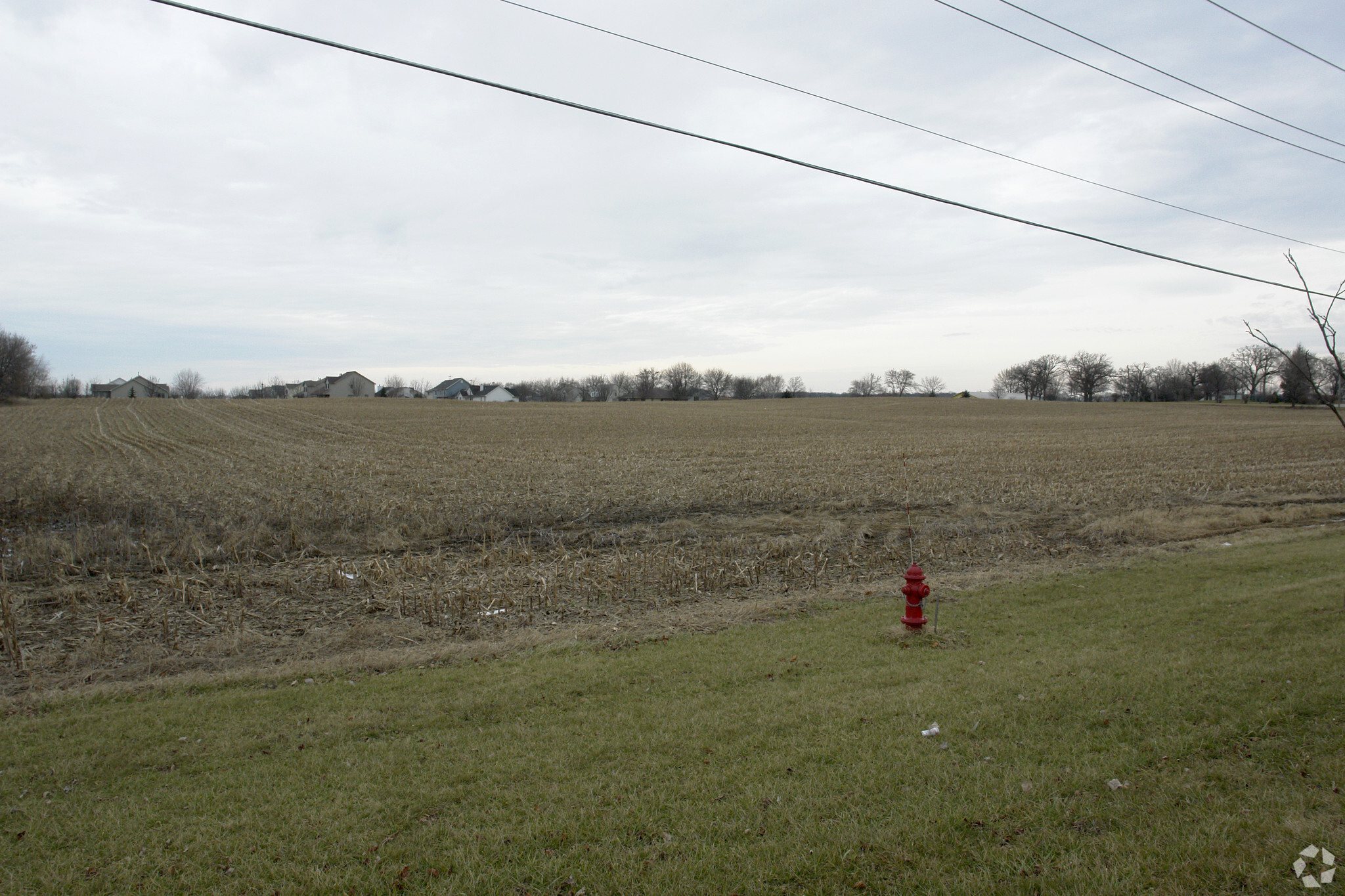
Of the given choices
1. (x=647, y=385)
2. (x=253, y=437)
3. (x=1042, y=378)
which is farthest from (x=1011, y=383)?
(x=253, y=437)

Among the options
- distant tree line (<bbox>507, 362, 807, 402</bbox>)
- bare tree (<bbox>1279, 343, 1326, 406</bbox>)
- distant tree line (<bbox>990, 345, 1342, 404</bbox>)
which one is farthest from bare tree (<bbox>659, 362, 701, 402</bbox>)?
bare tree (<bbox>1279, 343, 1326, 406</bbox>)

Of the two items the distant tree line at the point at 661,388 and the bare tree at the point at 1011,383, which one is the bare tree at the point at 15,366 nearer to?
the distant tree line at the point at 661,388

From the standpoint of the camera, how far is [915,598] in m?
8.26

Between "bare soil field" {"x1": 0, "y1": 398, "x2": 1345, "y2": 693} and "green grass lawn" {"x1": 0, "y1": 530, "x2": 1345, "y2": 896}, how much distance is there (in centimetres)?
211

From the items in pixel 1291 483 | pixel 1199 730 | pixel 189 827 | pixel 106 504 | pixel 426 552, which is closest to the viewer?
pixel 189 827

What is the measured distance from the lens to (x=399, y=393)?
5797 inches

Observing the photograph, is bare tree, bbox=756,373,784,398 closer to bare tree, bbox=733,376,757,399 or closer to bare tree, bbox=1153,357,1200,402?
bare tree, bbox=733,376,757,399

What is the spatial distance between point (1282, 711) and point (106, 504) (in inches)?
860

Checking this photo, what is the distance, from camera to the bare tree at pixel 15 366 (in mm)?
76438

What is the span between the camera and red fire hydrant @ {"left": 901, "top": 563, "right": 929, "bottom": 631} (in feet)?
27.0

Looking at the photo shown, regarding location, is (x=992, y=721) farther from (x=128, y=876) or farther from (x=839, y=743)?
(x=128, y=876)

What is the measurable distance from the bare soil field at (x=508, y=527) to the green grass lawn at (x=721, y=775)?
211 centimetres

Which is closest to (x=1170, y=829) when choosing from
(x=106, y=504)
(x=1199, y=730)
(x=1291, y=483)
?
(x=1199, y=730)

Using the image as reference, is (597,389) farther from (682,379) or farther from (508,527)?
(508,527)
